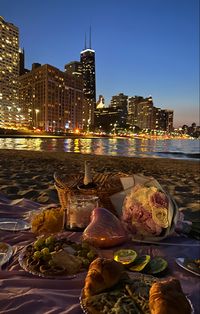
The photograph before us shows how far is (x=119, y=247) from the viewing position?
7.45 feet

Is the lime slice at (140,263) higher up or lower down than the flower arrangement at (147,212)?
lower down

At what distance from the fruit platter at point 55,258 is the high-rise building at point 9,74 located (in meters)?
148

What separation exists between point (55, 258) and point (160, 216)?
3.02ft

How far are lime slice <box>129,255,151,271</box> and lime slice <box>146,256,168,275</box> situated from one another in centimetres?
3

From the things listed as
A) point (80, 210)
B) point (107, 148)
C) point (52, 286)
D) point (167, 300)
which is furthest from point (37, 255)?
point (107, 148)

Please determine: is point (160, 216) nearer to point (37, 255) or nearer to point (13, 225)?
point (37, 255)

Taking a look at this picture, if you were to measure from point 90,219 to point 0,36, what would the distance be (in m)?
208

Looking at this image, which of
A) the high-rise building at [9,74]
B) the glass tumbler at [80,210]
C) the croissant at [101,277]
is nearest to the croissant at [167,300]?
the croissant at [101,277]

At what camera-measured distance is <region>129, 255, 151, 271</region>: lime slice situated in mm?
1765

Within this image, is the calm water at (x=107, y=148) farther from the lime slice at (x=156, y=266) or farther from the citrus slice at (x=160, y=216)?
the lime slice at (x=156, y=266)

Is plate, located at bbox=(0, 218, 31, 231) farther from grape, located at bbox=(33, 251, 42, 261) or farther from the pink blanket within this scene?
grape, located at bbox=(33, 251, 42, 261)

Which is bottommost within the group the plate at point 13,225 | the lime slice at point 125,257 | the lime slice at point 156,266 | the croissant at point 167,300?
the lime slice at point 156,266

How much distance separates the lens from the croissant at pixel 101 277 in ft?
4.47

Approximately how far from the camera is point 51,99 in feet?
542
